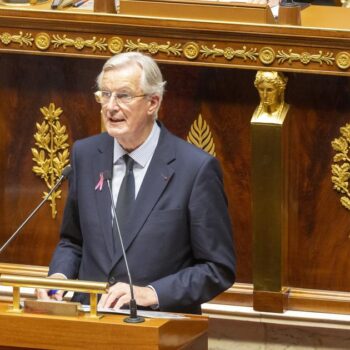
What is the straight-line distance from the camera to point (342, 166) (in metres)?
4.59

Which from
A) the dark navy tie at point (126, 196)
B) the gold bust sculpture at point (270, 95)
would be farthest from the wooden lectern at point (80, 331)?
the gold bust sculpture at point (270, 95)

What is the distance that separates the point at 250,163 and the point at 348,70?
0.50 metres

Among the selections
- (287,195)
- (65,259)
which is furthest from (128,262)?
(287,195)

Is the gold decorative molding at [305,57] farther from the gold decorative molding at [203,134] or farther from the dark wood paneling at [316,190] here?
the gold decorative molding at [203,134]

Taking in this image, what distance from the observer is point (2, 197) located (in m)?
4.97

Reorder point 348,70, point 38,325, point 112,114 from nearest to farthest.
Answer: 1. point 38,325
2. point 112,114
3. point 348,70

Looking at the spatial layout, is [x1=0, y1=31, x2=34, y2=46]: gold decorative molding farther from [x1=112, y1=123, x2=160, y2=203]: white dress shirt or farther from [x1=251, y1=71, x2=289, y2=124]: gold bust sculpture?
[x1=112, y1=123, x2=160, y2=203]: white dress shirt

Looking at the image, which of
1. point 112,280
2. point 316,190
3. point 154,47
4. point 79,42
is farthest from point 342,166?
point 112,280

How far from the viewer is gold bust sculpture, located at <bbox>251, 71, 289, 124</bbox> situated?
4.50 metres

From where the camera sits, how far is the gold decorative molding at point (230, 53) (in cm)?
452

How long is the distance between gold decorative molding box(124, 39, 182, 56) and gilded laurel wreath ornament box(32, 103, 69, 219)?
40 centimetres


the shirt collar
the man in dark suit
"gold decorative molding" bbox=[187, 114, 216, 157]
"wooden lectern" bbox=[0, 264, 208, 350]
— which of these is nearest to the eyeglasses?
the man in dark suit

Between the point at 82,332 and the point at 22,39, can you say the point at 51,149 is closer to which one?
the point at 22,39

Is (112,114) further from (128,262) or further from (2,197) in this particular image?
(2,197)
